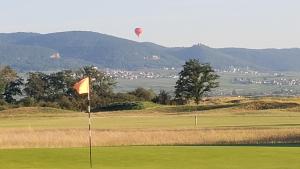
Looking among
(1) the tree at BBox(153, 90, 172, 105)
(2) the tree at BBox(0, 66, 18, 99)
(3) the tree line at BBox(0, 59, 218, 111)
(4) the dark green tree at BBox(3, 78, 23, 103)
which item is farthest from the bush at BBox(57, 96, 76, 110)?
(2) the tree at BBox(0, 66, 18, 99)

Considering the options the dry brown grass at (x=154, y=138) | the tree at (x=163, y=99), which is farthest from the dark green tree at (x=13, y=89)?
the dry brown grass at (x=154, y=138)

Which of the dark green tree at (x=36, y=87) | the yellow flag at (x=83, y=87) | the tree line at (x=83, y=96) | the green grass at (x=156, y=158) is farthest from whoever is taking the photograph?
the dark green tree at (x=36, y=87)

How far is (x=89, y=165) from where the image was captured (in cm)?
2030

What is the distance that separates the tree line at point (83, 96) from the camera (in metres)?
83.8

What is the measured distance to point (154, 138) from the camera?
33312 mm

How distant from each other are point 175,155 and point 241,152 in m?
2.28

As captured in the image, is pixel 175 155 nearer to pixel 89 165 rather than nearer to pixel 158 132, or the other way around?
pixel 89 165

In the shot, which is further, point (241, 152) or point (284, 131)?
point (284, 131)

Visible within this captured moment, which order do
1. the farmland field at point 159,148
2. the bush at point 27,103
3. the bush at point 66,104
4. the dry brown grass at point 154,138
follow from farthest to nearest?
the bush at point 66,104
the bush at point 27,103
the dry brown grass at point 154,138
the farmland field at point 159,148

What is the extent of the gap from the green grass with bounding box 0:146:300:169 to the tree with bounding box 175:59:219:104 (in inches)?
2309

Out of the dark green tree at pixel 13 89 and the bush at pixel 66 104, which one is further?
the dark green tree at pixel 13 89

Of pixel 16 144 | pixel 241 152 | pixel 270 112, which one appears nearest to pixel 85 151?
pixel 241 152

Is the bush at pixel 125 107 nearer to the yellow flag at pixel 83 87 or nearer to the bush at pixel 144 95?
the bush at pixel 144 95

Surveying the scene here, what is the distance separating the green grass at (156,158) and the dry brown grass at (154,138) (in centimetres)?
689
